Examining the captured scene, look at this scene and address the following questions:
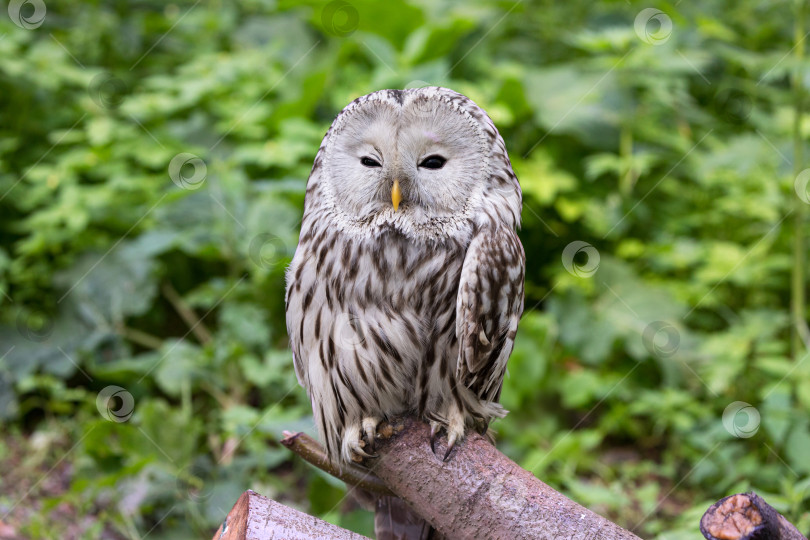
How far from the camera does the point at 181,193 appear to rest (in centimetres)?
385

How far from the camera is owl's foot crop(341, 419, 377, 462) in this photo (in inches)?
80.3

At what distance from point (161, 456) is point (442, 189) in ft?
6.49

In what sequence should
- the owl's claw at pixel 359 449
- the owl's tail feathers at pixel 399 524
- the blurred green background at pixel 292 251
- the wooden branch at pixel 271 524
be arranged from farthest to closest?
the blurred green background at pixel 292 251, the owl's tail feathers at pixel 399 524, the owl's claw at pixel 359 449, the wooden branch at pixel 271 524

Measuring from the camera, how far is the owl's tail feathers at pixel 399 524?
2.18 meters

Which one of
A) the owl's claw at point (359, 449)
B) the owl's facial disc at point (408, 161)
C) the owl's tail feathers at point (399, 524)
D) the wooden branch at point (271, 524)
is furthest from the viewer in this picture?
the owl's tail feathers at point (399, 524)

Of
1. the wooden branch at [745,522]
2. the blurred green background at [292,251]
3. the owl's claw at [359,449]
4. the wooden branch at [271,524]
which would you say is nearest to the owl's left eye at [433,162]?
the owl's claw at [359,449]

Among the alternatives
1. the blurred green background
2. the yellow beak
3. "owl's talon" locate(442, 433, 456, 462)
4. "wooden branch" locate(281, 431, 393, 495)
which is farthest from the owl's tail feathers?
the yellow beak

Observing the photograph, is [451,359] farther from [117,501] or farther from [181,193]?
[181,193]

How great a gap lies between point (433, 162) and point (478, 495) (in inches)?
30.3

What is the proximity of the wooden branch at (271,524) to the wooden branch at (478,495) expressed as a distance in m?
0.19

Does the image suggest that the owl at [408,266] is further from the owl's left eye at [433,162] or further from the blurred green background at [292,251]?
the blurred green background at [292,251]

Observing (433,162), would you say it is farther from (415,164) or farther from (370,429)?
(370,429)

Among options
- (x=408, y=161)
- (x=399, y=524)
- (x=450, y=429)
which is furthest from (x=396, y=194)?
(x=399, y=524)

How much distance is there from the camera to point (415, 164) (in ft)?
6.19
